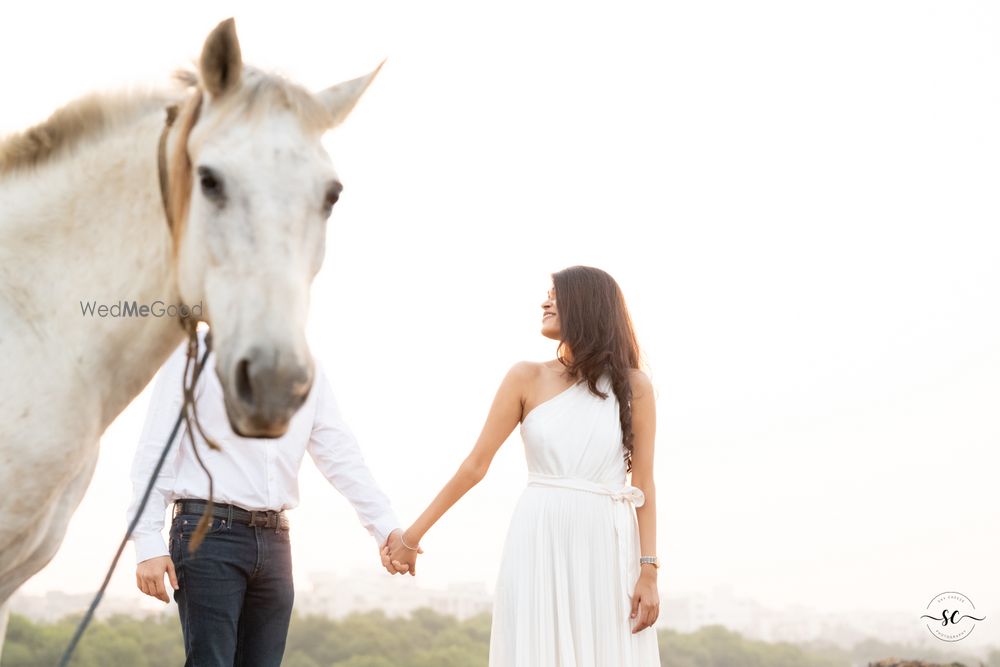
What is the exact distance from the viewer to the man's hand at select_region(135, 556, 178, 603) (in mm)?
2859

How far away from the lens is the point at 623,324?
3729 mm

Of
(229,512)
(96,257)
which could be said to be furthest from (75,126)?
(229,512)

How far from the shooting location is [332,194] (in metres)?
1.92

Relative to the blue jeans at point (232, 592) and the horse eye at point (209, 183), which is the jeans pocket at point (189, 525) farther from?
the horse eye at point (209, 183)

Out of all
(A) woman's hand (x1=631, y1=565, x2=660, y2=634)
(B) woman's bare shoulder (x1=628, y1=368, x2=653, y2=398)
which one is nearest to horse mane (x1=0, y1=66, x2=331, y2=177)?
(B) woman's bare shoulder (x1=628, y1=368, x2=653, y2=398)

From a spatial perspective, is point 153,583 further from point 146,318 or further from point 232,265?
point 232,265

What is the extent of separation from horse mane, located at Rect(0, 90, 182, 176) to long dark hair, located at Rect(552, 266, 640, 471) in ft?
6.30

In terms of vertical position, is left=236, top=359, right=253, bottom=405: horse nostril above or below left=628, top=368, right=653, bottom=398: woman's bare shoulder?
below

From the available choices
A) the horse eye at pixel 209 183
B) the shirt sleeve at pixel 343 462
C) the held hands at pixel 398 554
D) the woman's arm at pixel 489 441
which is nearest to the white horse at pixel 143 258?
the horse eye at pixel 209 183

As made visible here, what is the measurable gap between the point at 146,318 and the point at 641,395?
2.07 meters

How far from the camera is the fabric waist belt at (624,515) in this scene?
3521 mm

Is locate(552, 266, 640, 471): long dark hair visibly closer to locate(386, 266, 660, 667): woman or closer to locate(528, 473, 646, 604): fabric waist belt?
locate(386, 266, 660, 667): woman

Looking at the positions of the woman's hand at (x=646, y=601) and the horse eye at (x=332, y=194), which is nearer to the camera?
the horse eye at (x=332, y=194)

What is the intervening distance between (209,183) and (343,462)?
1.79m
